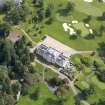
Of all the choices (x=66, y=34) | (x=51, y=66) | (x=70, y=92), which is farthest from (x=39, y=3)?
(x=70, y=92)

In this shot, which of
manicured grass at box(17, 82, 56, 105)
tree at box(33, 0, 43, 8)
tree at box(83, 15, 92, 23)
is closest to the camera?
manicured grass at box(17, 82, 56, 105)

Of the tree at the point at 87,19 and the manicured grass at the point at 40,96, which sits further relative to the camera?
the tree at the point at 87,19

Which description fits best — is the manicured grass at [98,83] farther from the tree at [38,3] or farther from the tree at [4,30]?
the tree at [38,3]

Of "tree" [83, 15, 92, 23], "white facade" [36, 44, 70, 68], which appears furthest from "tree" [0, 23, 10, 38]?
"tree" [83, 15, 92, 23]

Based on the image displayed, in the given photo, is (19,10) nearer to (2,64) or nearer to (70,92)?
(2,64)

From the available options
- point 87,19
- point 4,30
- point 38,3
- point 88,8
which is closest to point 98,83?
point 87,19

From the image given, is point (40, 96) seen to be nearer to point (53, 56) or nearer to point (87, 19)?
point (53, 56)

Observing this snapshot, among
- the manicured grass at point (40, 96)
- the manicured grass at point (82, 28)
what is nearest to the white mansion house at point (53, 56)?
the manicured grass at point (40, 96)

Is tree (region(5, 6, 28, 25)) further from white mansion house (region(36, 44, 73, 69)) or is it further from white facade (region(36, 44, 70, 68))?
white facade (region(36, 44, 70, 68))

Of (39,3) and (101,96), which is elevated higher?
(39,3)
